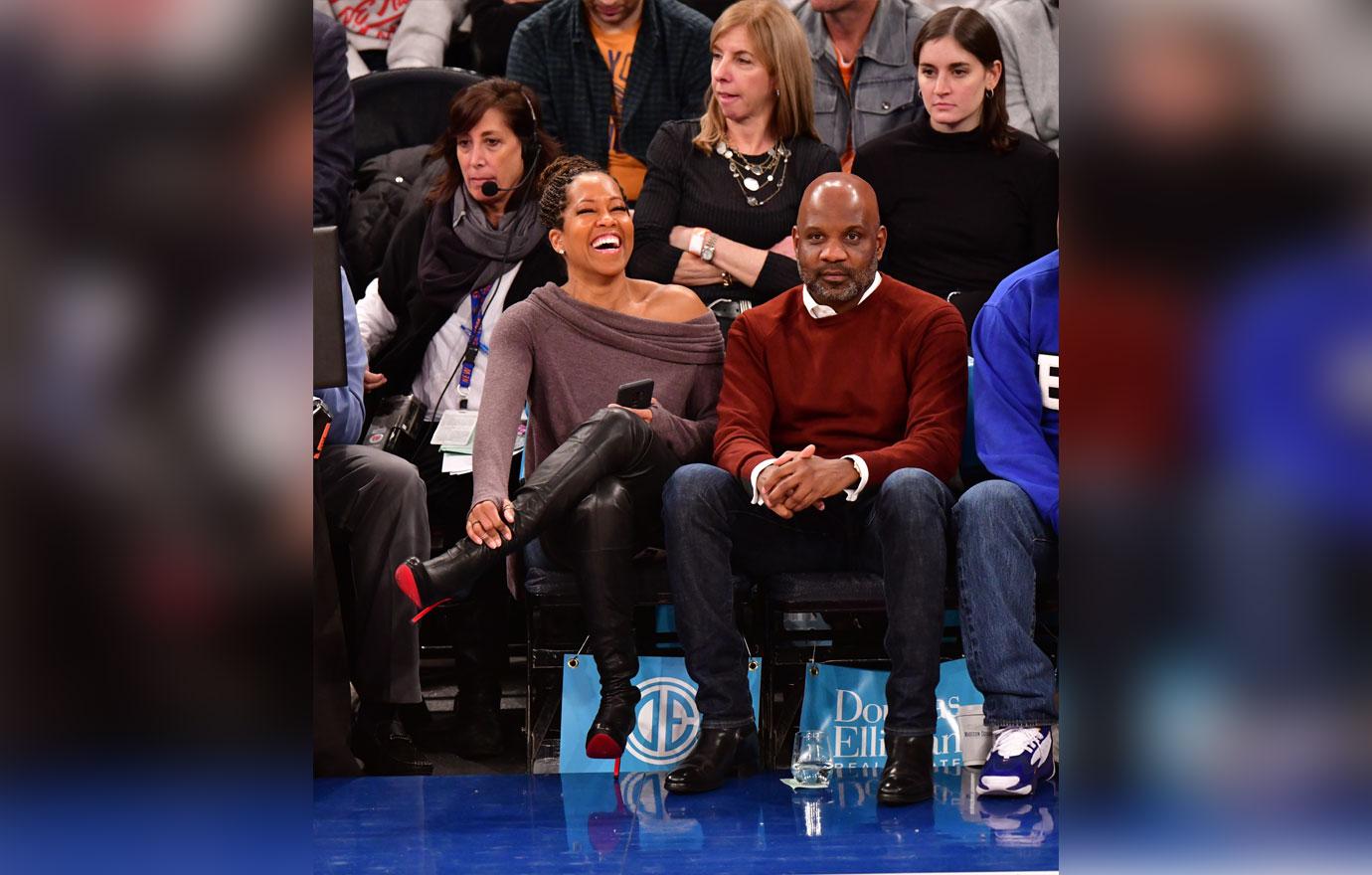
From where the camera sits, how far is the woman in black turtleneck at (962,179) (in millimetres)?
3475

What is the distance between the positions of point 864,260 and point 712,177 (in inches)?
26.7

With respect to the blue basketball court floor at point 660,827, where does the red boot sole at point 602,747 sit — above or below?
above

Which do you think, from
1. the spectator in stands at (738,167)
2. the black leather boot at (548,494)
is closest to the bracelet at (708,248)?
the spectator in stands at (738,167)

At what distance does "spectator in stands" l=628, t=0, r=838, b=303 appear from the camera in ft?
11.5

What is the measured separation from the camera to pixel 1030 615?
267cm

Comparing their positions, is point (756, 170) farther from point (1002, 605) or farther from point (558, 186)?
point (1002, 605)

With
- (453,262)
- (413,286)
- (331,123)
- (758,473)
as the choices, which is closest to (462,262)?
(453,262)

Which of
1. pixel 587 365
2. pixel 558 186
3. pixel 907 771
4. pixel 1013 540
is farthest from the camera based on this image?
pixel 558 186

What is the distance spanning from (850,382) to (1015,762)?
82 centimetres

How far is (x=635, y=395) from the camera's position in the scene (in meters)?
2.99

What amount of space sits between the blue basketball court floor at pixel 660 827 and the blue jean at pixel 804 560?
Result: 17cm

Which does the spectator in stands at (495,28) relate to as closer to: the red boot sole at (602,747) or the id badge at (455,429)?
the id badge at (455,429)
